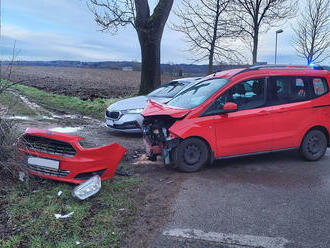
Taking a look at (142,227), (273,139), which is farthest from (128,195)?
(273,139)

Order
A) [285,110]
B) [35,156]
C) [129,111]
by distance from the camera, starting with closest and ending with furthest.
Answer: [35,156], [285,110], [129,111]

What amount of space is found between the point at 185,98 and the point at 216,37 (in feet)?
40.9

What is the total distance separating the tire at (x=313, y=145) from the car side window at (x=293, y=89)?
2.48 feet

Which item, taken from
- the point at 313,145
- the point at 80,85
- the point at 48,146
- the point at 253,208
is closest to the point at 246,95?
the point at 313,145

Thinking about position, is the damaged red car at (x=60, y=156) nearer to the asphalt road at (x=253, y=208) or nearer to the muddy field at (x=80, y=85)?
the muddy field at (x=80, y=85)

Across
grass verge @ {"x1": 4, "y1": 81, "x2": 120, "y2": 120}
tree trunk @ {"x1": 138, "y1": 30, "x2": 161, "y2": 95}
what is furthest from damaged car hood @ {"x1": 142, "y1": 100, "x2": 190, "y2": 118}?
tree trunk @ {"x1": 138, "y1": 30, "x2": 161, "y2": 95}

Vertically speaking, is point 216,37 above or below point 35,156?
above

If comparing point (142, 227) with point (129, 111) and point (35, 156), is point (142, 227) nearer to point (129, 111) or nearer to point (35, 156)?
point (35, 156)

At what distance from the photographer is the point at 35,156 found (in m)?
4.47

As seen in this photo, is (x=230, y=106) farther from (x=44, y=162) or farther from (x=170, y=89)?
(x=170, y=89)

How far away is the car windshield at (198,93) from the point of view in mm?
5621

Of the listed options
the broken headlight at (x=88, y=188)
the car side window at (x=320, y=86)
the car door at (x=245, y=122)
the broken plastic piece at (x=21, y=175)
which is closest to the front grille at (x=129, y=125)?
the car door at (x=245, y=122)

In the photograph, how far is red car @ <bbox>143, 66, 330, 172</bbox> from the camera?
5.37 metres

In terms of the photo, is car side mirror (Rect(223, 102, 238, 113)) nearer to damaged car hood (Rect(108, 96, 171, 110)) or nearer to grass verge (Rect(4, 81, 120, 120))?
damaged car hood (Rect(108, 96, 171, 110))
